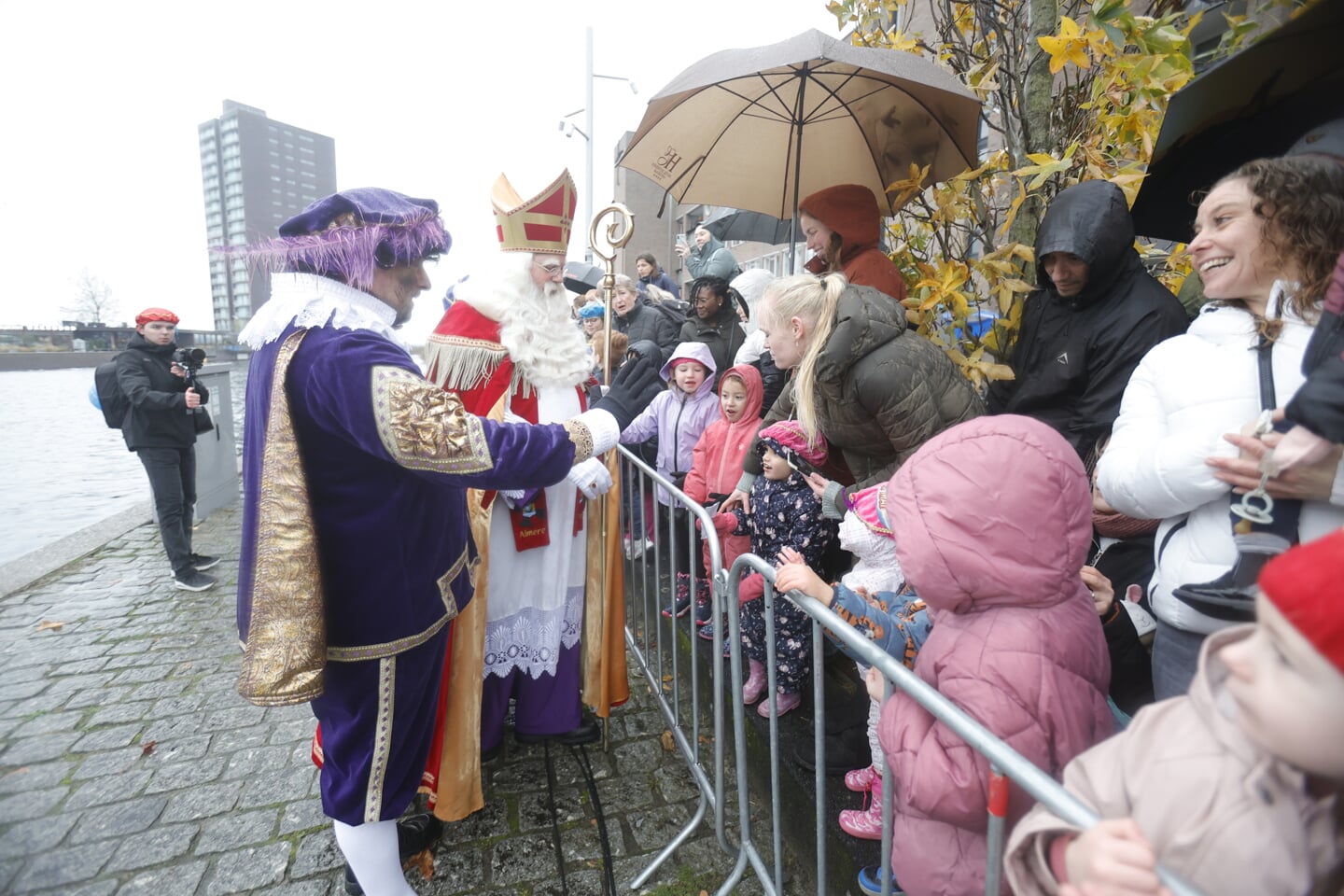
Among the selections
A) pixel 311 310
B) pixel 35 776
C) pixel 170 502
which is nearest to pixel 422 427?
pixel 311 310

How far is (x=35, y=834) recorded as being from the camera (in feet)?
8.51

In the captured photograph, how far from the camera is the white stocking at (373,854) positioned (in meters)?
2.03

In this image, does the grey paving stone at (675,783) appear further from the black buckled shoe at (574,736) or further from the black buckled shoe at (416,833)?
the black buckled shoe at (416,833)

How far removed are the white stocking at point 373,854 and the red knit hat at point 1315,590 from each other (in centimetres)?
225

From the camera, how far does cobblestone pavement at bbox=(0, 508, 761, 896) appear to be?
238 centimetres

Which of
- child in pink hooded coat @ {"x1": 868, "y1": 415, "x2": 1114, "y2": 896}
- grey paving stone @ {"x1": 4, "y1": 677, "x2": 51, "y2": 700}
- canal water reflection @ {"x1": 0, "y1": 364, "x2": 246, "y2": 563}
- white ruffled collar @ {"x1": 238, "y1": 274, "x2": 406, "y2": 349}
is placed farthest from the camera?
canal water reflection @ {"x1": 0, "y1": 364, "x2": 246, "y2": 563}

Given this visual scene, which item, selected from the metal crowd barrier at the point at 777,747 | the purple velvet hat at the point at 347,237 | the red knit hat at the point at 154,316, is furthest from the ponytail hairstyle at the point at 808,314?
the red knit hat at the point at 154,316

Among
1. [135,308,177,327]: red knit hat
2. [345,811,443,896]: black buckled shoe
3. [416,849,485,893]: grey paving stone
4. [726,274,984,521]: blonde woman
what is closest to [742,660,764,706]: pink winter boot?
[726,274,984,521]: blonde woman

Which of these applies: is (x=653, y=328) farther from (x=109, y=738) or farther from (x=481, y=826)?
(x=109, y=738)

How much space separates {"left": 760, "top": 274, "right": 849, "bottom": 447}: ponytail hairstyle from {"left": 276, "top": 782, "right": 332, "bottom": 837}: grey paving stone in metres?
2.45

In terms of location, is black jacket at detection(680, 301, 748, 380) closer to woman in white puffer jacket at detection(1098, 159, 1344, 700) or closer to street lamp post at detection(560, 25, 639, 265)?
woman in white puffer jacket at detection(1098, 159, 1344, 700)

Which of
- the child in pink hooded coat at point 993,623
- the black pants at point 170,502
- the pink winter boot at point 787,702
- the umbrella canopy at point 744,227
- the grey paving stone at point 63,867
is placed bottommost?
the grey paving stone at point 63,867

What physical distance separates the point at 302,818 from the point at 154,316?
4.53 meters

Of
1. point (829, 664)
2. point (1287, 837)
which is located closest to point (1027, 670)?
point (1287, 837)
